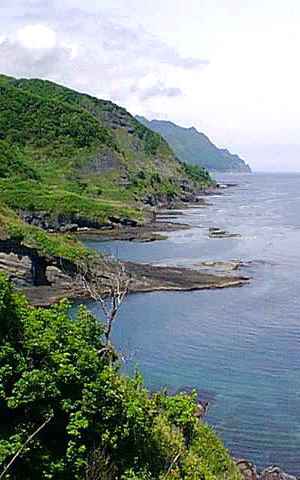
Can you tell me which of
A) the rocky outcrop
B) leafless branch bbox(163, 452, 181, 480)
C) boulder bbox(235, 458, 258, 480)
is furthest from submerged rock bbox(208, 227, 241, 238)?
leafless branch bbox(163, 452, 181, 480)

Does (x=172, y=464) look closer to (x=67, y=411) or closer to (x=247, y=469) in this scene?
(x=67, y=411)

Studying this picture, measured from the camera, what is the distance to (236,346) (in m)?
51.3

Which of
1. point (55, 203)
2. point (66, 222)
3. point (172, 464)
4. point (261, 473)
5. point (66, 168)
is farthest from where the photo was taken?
point (66, 168)

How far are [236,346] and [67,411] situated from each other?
31.6 meters

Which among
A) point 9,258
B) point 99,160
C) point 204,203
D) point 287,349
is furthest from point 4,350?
point 204,203

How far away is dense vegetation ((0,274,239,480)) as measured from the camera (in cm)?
2039

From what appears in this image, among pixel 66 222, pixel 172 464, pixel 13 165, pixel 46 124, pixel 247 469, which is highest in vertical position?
pixel 46 124

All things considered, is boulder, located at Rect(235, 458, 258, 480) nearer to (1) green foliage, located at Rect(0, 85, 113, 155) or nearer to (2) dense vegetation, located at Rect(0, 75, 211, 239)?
(2) dense vegetation, located at Rect(0, 75, 211, 239)

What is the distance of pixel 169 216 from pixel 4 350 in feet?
397

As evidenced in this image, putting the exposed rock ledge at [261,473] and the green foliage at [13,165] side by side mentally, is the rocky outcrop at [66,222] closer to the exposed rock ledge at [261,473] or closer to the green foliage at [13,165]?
the green foliage at [13,165]

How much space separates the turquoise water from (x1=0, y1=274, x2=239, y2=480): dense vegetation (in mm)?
12849

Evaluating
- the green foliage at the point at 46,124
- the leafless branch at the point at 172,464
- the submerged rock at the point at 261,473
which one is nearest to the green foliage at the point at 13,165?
the green foliage at the point at 46,124

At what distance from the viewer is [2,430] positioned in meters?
20.5

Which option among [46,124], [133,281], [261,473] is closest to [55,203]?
[133,281]
